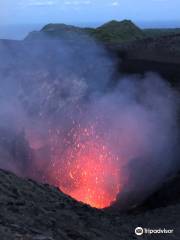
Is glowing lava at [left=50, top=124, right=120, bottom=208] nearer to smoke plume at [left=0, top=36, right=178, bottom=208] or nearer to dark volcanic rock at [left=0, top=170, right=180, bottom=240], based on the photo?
smoke plume at [left=0, top=36, right=178, bottom=208]

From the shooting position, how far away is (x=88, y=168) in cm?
1709

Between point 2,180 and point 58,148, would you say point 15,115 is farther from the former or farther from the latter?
point 2,180

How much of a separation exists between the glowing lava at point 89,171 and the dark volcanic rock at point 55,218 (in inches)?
193

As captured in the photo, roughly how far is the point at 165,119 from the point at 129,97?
1.73m

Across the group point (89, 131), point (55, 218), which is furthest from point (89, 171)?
point (55, 218)

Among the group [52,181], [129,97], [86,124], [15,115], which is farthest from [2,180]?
[129,97]

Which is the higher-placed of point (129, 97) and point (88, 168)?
point (129, 97)

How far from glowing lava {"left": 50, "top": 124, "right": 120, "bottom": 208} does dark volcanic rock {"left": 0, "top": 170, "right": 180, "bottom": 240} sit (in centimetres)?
490

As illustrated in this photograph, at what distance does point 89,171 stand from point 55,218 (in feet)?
26.1

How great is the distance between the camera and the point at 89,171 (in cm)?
1702

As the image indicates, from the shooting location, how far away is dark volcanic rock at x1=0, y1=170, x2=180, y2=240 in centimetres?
808

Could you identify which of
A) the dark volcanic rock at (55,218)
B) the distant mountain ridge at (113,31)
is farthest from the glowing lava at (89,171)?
the distant mountain ridge at (113,31)

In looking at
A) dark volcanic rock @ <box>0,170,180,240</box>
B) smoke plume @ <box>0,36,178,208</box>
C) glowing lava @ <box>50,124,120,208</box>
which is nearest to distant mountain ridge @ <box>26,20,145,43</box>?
smoke plume @ <box>0,36,178,208</box>

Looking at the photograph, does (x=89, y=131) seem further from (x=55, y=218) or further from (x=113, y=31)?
(x=113, y=31)
